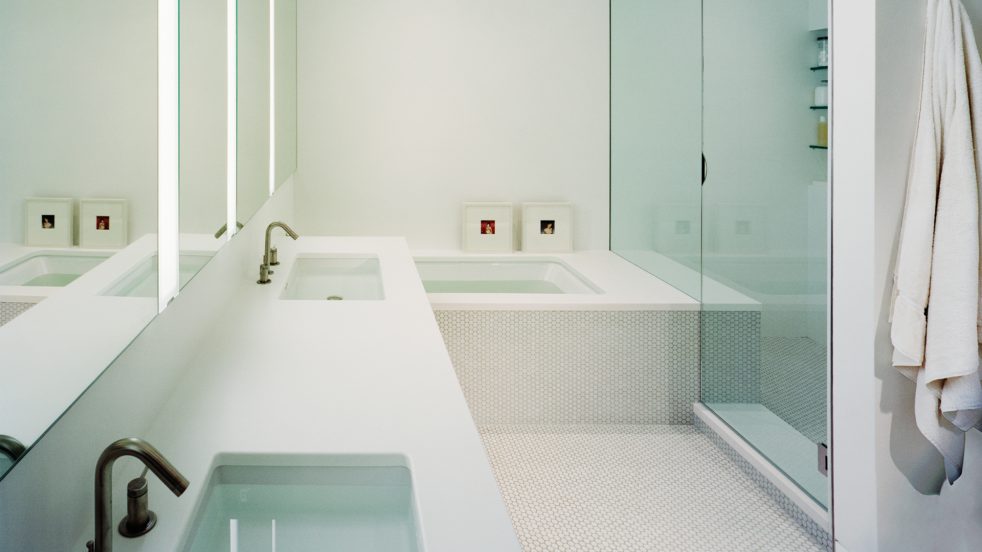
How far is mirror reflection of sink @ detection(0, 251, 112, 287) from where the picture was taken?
0.63 metres

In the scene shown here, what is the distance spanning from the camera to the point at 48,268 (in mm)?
699

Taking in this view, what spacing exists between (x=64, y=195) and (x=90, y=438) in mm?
465

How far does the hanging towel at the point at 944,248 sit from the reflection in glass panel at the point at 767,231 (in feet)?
0.98

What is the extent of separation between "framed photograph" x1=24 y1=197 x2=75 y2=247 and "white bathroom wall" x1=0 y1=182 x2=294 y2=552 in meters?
0.27

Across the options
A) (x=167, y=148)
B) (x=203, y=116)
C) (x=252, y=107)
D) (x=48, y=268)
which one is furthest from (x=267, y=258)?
(x=48, y=268)

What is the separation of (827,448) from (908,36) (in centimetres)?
112

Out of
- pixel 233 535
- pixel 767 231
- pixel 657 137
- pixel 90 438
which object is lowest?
pixel 233 535

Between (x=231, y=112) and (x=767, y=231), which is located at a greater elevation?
(x=231, y=112)

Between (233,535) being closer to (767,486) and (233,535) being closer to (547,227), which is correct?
(767,486)

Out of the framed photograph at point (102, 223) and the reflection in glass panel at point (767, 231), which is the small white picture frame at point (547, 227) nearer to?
the reflection in glass panel at point (767, 231)

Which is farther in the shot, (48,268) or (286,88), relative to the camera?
(286,88)

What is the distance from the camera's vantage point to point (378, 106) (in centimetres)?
473

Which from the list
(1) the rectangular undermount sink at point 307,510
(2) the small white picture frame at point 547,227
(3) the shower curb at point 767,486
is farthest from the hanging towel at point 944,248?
(2) the small white picture frame at point 547,227

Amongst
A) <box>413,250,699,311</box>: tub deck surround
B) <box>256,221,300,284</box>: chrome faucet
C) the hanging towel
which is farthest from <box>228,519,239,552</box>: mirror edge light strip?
<box>413,250,699,311</box>: tub deck surround
